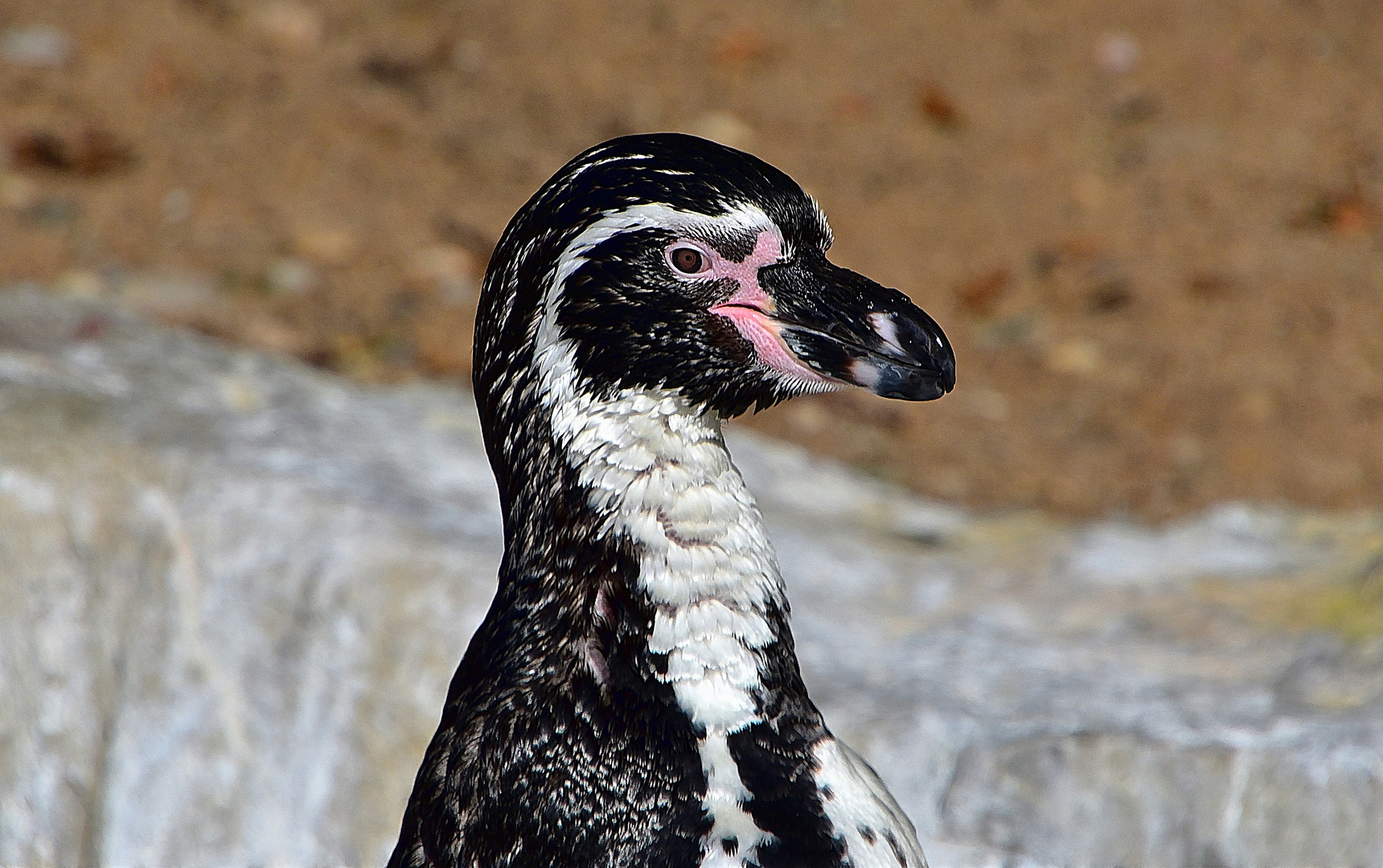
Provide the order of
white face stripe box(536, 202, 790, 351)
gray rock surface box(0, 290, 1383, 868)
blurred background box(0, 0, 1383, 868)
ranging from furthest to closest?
blurred background box(0, 0, 1383, 868)
gray rock surface box(0, 290, 1383, 868)
white face stripe box(536, 202, 790, 351)

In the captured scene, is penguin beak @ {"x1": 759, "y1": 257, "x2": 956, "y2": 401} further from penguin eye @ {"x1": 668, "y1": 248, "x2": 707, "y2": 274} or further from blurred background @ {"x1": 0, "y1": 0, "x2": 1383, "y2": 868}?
blurred background @ {"x1": 0, "y1": 0, "x2": 1383, "y2": 868}

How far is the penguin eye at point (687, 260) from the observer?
198 cm

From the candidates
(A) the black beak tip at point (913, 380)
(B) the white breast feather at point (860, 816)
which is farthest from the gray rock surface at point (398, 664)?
(A) the black beak tip at point (913, 380)

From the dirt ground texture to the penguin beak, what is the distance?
2.39 m

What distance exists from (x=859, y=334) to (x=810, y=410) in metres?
2.61

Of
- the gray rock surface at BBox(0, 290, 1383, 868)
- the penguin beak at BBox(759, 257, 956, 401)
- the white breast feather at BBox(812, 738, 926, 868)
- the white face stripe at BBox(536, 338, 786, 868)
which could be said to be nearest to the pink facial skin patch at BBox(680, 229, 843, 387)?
the penguin beak at BBox(759, 257, 956, 401)

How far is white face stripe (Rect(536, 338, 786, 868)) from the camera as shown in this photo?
1988 millimetres

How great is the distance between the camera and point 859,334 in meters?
1.98

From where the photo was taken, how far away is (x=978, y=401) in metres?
4.67

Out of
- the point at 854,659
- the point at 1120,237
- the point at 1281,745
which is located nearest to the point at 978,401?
the point at 1120,237

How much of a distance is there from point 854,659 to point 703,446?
49.8 inches

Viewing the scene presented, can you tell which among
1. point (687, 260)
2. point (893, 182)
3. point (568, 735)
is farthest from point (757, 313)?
point (893, 182)

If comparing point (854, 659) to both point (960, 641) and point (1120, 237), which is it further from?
point (1120, 237)

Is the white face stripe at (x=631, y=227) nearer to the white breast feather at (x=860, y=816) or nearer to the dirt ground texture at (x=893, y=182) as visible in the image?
the white breast feather at (x=860, y=816)
